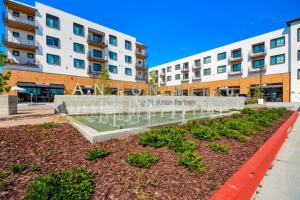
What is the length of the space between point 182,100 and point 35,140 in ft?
38.7

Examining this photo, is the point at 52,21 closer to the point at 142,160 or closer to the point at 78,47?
the point at 78,47

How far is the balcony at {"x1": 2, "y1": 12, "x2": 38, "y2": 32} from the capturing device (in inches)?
1086

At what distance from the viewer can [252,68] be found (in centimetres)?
4119

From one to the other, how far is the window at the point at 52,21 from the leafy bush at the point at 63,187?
35.8m

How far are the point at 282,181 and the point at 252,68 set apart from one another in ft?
146

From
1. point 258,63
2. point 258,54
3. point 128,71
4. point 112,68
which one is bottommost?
point 128,71

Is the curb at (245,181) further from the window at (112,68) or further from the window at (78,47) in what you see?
the window at (112,68)

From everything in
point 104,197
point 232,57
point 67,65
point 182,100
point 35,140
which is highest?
point 232,57

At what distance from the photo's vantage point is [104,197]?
8.52ft

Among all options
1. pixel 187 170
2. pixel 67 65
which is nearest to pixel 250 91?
pixel 67 65

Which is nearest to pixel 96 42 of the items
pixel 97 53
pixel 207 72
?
pixel 97 53

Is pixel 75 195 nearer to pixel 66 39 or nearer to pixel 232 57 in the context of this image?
pixel 66 39

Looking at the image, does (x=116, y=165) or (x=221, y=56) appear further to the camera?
(x=221, y=56)

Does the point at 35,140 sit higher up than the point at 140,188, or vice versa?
the point at 35,140
